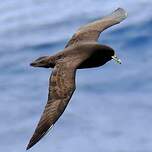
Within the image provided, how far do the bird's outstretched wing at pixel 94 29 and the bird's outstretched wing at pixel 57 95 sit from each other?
1.91 m

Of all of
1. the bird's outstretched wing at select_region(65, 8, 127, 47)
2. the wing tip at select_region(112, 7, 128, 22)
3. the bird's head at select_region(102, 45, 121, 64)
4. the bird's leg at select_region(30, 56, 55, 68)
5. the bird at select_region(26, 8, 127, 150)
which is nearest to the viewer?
the bird at select_region(26, 8, 127, 150)

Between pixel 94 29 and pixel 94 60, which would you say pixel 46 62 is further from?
pixel 94 29

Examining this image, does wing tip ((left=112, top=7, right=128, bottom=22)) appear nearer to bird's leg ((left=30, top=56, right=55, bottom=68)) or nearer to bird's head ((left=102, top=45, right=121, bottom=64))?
bird's head ((left=102, top=45, right=121, bottom=64))

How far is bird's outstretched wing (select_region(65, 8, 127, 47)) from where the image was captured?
1806 centimetres

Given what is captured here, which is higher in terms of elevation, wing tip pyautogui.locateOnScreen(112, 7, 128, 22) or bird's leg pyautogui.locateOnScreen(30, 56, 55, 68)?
wing tip pyautogui.locateOnScreen(112, 7, 128, 22)

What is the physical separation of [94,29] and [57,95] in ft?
11.2

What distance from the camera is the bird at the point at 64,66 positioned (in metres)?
14.9

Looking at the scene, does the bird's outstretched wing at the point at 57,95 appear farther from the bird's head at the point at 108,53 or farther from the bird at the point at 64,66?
the bird's head at the point at 108,53

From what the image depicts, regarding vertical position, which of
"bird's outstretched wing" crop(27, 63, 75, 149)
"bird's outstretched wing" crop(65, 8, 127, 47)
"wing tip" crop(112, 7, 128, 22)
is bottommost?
"bird's outstretched wing" crop(27, 63, 75, 149)

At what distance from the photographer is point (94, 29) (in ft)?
61.0

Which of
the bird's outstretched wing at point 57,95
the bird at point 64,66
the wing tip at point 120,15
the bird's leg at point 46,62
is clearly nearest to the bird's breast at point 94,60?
the bird at point 64,66

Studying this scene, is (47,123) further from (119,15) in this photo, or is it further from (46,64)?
(119,15)

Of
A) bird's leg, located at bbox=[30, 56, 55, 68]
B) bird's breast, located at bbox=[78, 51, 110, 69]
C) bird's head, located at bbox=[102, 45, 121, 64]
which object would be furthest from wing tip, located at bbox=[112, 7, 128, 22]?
bird's leg, located at bbox=[30, 56, 55, 68]

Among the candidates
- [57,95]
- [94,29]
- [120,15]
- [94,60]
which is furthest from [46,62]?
[120,15]
